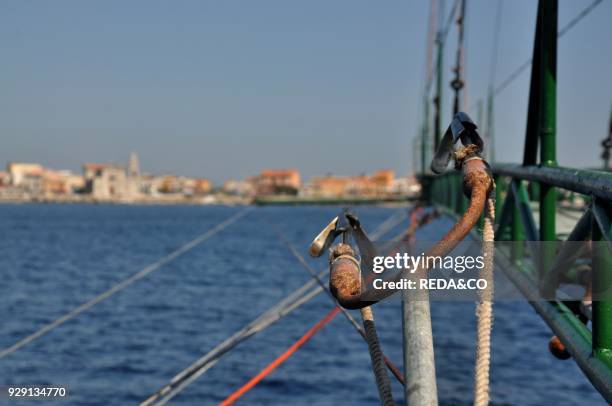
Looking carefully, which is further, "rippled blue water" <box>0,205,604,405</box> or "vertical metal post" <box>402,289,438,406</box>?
"rippled blue water" <box>0,205,604,405</box>

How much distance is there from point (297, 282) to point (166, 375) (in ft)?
76.7

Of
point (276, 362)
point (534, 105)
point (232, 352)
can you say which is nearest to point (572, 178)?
point (534, 105)

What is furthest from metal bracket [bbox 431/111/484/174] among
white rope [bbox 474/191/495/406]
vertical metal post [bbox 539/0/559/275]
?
vertical metal post [bbox 539/0/559/275]

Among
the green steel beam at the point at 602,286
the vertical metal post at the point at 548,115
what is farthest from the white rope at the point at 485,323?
the vertical metal post at the point at 548,115

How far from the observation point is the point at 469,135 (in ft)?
9.26

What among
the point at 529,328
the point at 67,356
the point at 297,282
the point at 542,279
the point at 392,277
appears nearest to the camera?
the point at 392,277

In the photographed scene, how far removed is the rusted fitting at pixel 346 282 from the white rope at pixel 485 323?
399 mm

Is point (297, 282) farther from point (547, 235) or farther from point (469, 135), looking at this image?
point (469, 135)

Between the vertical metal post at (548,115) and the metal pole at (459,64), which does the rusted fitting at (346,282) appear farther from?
the metal pole at (459,64)

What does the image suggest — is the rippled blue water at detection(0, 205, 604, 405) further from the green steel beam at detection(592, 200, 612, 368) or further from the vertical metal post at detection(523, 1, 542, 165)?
the green steel beam at detection(592, 200, 612, 368)

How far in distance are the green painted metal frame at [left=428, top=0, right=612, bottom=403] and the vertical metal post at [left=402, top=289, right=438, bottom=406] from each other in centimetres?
140

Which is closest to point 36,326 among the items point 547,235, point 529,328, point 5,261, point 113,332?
point 113,332

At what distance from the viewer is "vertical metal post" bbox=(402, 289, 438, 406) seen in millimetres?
2504

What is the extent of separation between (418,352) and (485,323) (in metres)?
0.29
